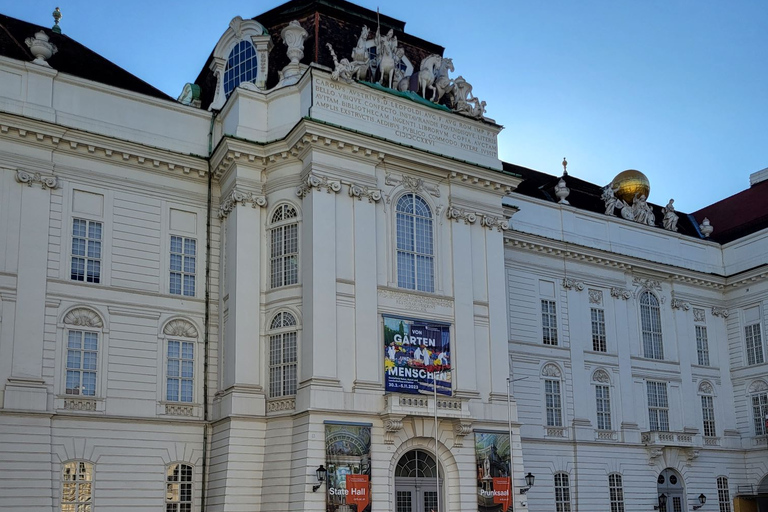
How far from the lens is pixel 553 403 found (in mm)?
39656

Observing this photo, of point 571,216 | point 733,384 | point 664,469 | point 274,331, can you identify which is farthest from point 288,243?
point 733,384

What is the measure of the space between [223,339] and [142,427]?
13.1 feet

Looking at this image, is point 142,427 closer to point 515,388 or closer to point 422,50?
point 515,388

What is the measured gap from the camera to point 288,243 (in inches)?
1260

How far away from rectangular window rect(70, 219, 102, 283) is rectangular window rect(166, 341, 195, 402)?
11.4ft

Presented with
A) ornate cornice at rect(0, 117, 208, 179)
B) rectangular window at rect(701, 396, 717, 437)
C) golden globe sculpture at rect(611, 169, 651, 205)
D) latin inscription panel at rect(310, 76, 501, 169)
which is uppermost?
golden globe sculpture at rect(611, 169, 651, 205)

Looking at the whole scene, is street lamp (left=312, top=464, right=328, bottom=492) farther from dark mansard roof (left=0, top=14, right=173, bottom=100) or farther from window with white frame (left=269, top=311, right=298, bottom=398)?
dark mansard roof (left=0, top=14, right=173, bottom=100)

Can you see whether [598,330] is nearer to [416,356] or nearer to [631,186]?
[631,186]

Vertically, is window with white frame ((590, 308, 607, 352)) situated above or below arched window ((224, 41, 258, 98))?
below

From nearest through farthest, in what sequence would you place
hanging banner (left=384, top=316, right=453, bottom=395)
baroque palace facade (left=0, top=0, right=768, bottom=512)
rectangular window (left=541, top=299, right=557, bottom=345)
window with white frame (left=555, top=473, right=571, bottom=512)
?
baroque palace facade (left=0, top=0, right=768, bottom=512) < hanging banner (left=384, top=316, right=453, bottom=395) < window with white frame (left=555, top=473, right=571, bottom=512) < rectangular window (left=541, top=299, right=557, bottom=345)

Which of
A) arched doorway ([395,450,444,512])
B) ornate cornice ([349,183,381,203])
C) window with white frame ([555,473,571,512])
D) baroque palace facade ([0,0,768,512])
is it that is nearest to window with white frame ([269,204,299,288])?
baroque palace facade ([0,0,768,512])

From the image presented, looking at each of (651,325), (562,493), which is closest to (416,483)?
(562,493)

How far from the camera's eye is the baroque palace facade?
29250 millimetres

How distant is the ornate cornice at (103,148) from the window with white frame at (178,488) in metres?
10.3
